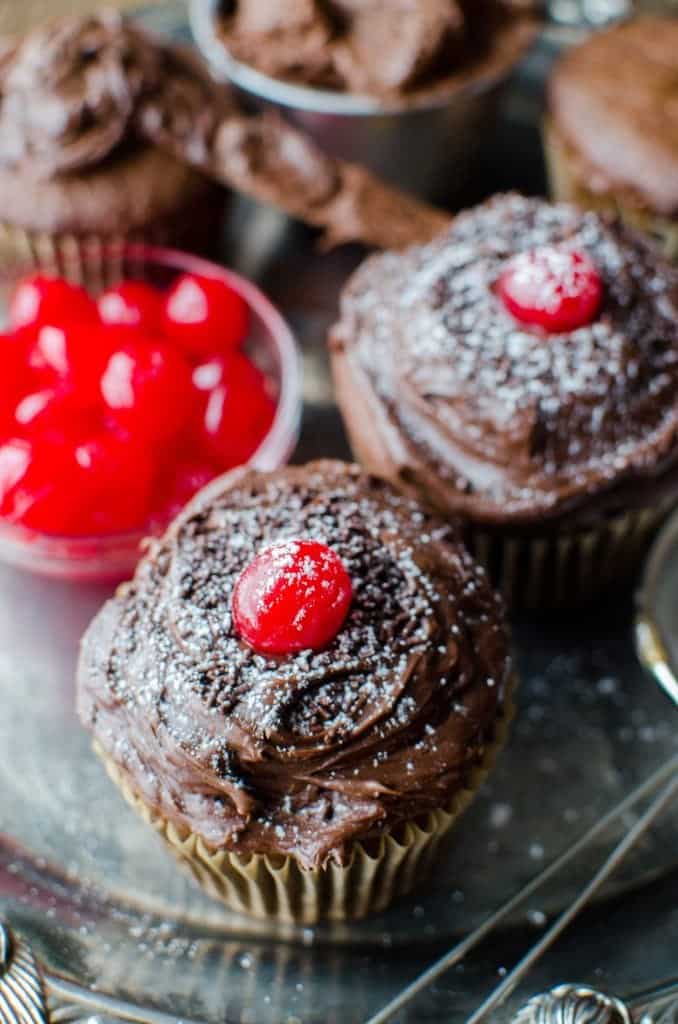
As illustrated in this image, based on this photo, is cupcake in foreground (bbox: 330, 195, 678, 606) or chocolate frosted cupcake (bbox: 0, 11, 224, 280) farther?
chocolate frosted cupcake (bbox: 0, 11, 224, 280)

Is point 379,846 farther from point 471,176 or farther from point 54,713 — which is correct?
point 471,176

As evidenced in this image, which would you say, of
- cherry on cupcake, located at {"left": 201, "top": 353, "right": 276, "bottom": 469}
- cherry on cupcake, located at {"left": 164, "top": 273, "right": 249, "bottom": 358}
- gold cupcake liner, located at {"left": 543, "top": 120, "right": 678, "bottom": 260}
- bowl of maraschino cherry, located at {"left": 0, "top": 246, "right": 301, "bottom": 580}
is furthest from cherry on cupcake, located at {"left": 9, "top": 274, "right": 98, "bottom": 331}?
gold cupcake liner, located at {"left": 543, "top": 120, "right": 678, "bottom": 260}

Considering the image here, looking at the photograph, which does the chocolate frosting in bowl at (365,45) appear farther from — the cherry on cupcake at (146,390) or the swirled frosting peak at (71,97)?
the cherry on cupcake at (146,390)

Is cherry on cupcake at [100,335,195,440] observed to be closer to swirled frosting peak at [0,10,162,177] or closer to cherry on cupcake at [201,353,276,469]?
cherry on cupcake at [201,353,276,469]

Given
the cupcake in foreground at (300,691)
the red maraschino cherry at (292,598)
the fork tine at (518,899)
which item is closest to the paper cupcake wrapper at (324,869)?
the cupcake in foreground at (300,691)

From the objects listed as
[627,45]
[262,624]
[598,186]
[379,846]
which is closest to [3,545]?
[262,624]
